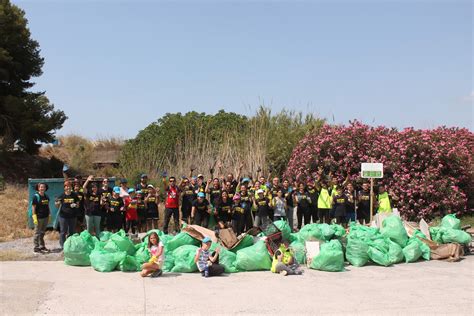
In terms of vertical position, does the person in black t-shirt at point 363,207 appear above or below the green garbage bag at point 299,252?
above

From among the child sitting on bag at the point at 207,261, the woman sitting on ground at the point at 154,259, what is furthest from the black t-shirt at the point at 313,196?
the woman sitting on ground at the point at 154,259

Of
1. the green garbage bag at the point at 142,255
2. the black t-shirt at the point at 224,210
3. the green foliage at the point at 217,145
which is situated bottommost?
the green garbage bag at the point at 142,255

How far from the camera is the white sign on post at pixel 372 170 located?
1325 cm

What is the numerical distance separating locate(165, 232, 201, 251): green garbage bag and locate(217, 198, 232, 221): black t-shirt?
2.03 meters

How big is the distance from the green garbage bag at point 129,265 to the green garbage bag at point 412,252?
5412 mm

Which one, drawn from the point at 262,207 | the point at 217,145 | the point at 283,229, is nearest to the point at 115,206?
the point at 262,207

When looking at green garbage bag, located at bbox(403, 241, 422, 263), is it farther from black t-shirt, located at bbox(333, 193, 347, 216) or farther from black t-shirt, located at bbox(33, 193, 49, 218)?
black t-shirt, located at bbox(33, 193, 49, 218)

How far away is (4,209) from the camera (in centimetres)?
1505

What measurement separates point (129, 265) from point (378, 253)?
481 cm

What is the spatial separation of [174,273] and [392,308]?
159 inches

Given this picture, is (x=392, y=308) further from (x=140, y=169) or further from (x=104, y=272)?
(x=140, y=169)

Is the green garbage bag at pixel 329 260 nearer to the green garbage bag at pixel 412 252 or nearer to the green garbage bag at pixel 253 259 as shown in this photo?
the green garbage bag at pixel 253 259

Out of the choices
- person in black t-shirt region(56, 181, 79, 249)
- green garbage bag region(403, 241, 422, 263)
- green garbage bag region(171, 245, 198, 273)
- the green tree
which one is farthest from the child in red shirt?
the green tree

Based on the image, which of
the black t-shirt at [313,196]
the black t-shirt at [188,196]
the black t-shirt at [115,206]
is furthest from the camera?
the black t-shirt at [313,196]
